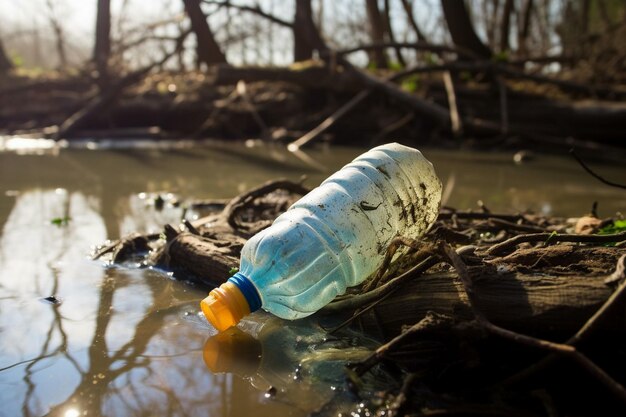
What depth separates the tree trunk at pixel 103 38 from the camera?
10.3m

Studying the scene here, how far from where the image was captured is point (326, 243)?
179 cm

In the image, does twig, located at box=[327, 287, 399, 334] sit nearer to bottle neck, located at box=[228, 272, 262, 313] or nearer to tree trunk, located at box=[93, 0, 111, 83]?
bottle neck, located at box=[228, 272, 262, 313]

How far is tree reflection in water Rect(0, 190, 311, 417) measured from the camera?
4.88ft

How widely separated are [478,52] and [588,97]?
2.13 metres

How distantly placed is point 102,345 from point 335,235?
31.7 inches

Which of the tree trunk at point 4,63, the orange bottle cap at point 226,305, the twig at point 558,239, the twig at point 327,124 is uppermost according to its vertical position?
the tree trunk at point 4,63

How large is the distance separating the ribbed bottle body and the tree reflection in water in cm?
32

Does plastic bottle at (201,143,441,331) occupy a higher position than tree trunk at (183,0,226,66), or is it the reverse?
tree trunk at (183,0,226,66)

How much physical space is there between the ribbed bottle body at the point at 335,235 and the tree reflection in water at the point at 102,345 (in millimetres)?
320

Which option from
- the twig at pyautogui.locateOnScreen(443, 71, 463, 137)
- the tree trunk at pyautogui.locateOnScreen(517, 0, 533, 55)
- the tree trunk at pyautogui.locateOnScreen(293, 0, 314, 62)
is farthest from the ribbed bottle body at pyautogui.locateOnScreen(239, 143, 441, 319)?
the tree trunk at pyautogui.locateOnScreen(517, 0, 533, 55)

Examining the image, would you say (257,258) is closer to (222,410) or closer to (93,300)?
(222,410)

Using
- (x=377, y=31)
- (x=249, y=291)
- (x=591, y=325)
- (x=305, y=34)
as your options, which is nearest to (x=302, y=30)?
(x=305, y=34)

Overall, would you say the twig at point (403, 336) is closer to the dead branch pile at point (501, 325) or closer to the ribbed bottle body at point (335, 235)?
the dead branch pile at point (501, 325)

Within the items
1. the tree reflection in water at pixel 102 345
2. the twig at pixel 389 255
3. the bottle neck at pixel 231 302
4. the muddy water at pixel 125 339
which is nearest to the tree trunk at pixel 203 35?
the muddy water at pixel 125 339
